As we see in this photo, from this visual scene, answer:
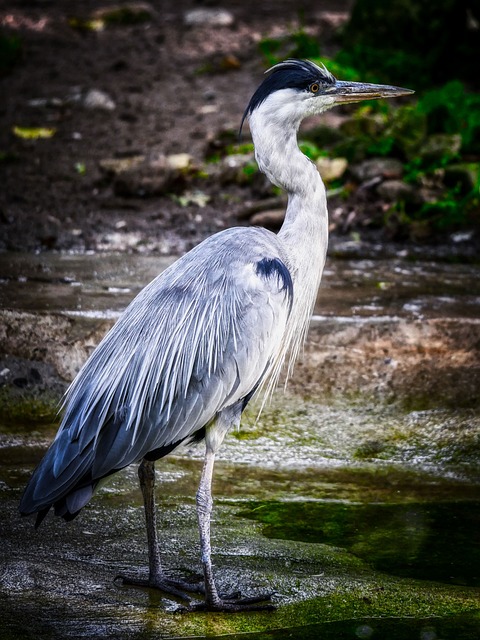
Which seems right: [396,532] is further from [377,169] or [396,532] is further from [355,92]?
[377,169]

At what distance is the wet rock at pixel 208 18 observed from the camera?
16.6 m

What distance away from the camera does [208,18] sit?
55.2ft

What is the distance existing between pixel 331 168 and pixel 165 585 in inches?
282

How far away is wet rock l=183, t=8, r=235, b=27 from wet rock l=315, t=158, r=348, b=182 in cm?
688

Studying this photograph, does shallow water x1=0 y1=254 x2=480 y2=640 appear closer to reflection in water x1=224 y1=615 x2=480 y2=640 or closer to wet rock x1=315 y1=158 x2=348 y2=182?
reflection in water x1=224 y1=615 x2=480 y2=640

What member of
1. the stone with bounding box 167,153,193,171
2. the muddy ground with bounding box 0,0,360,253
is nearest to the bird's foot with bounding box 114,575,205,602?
the muddy ground with bounding box 0,0,360,253

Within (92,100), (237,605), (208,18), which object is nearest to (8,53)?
(92,100)

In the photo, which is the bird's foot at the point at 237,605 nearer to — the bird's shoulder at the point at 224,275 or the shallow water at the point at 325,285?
the bird's shoulder at the point at 224,275

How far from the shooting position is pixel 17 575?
3.91 metres

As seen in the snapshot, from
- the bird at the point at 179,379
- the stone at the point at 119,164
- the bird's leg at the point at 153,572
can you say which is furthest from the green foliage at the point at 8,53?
the bird's leg at the point at 153,572

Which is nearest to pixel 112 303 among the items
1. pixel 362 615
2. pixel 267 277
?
pixel 267 277

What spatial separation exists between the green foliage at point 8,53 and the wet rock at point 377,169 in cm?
641

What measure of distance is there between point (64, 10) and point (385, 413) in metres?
13.7

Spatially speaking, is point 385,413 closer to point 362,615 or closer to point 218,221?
point 362,615
